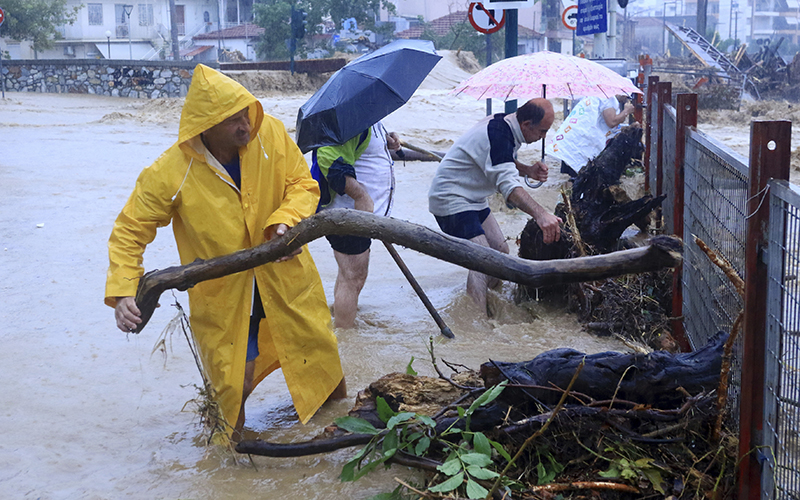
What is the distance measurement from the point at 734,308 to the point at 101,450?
296 cm

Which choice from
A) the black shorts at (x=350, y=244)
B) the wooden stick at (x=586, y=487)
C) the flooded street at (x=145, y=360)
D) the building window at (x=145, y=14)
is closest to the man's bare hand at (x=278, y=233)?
the flooded street at (x=145, y=360)

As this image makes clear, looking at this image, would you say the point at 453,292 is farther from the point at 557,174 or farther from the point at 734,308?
the point at 557,174

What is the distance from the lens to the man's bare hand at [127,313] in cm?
305

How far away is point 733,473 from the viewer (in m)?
2.49

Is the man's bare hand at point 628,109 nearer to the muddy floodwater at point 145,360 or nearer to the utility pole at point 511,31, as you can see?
the muddy floodwater at point 145,360

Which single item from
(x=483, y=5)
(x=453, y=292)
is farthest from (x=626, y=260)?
(x=483, y=5)

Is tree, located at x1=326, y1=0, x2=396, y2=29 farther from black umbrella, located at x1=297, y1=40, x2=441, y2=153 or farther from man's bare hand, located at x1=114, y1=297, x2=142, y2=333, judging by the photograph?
man's bare hand, located at x1=114, y1=297, x2=142, y2=333

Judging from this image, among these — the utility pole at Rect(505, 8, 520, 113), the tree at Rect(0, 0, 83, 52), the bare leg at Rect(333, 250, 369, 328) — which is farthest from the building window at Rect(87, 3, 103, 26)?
the bare leg at Rect(333, 250, 369, 328)

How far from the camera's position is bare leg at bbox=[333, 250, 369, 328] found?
16.8 feet

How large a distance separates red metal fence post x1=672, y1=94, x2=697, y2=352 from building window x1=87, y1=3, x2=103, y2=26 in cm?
5442

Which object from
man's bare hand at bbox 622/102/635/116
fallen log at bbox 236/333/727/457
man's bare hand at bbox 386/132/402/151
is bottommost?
fallen log at bbox 236/333/727/457

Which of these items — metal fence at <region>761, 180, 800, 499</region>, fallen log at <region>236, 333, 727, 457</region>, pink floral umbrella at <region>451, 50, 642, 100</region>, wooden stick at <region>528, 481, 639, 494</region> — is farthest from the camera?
pink floral umbrella at <region>451, 50, 642, 100</region>

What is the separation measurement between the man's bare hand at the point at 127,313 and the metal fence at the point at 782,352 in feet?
7.69

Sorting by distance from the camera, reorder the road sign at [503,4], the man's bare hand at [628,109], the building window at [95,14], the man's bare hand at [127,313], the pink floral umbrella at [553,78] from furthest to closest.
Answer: the building window at [95,14] → the man's bare hand at [628,109] → the road sign at [503,4] → the pink floral umbrella at [553,78] → the man's bare hand at [127,313]
